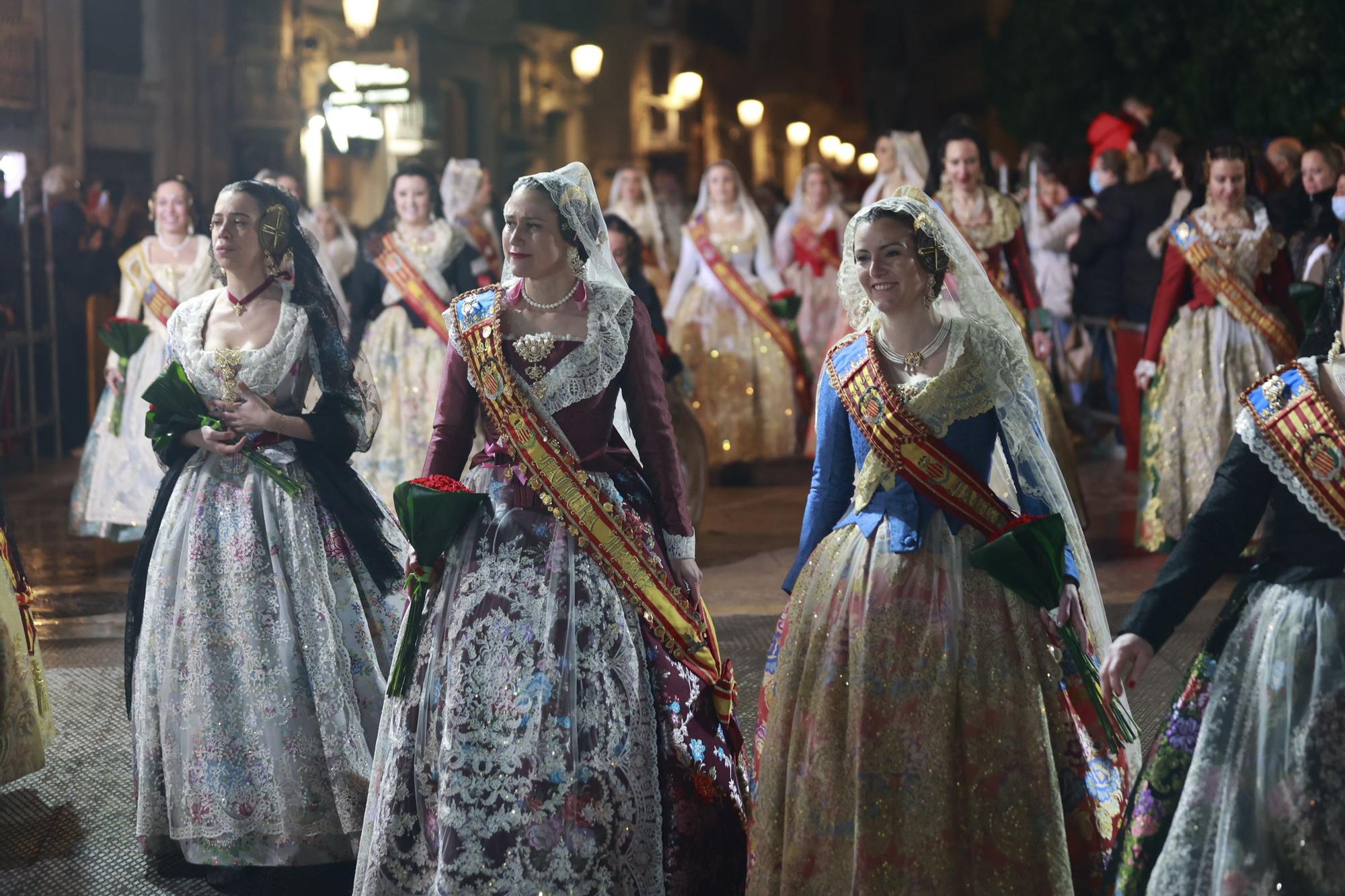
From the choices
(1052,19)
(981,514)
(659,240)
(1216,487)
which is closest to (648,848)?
(981,514)

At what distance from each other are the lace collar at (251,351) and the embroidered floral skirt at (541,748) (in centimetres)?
94

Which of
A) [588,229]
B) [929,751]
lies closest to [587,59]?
[588,229]

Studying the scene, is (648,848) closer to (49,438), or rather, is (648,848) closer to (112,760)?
(112,760)

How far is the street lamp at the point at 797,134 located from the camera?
27.7m

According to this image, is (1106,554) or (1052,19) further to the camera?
(1052,19)

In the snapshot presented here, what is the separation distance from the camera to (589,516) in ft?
12.3

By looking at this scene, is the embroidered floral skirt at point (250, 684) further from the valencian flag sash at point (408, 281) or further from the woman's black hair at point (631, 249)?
the valencian flag sash at point (408, 281)

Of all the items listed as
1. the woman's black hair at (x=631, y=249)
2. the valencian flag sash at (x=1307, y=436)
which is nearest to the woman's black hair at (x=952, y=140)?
the woman's black hair at (x=631, y=249)

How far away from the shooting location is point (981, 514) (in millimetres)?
3490

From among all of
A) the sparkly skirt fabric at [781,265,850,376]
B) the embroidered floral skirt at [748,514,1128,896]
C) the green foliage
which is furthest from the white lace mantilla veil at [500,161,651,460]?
the green foliage

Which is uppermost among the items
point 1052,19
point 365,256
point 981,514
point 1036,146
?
point 1052,19

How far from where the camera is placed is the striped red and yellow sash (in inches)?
138

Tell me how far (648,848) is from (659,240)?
27.1 ft

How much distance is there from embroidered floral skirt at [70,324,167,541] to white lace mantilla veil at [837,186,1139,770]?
216 inches
